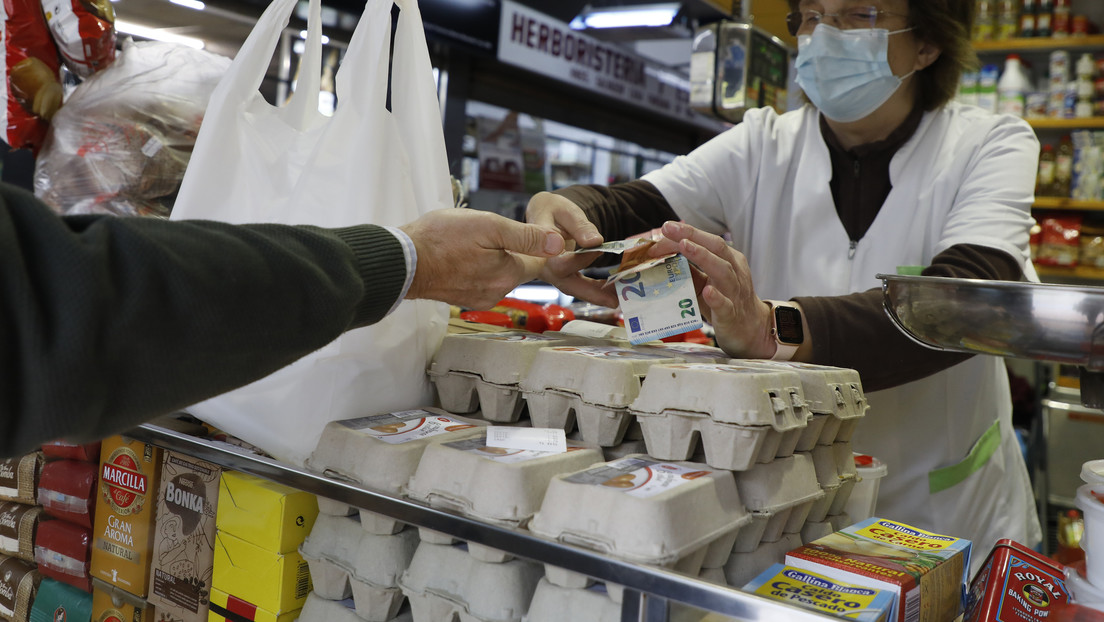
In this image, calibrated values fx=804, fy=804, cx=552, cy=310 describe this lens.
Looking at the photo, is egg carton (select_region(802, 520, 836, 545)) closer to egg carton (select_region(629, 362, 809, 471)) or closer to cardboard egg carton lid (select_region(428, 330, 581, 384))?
egg carton (select_region(629, 362, 809, 471))

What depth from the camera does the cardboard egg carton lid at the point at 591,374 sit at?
1194 mm

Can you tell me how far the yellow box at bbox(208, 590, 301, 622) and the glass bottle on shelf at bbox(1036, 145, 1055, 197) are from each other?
4.09 m

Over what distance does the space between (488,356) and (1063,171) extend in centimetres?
379

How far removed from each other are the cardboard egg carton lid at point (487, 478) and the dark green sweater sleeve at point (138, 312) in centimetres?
25

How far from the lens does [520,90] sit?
633cm

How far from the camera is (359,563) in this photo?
115cm

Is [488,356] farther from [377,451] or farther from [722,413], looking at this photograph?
[722,413]

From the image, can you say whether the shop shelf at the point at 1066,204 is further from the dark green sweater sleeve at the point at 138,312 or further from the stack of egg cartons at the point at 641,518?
the dark green sweater sleeve at the point at 138,312

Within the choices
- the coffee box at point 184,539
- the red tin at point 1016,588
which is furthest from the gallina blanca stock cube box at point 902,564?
the coffee box at point 184,539

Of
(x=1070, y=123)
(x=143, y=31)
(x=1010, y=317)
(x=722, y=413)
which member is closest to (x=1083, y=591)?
(x=1010, y=317)

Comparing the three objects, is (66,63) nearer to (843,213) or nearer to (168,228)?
(168,228)

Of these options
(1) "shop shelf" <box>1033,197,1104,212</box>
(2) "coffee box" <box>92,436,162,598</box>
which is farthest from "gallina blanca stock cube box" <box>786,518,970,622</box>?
(1) "shop shelf" <box>1033,197,1104,212</box>

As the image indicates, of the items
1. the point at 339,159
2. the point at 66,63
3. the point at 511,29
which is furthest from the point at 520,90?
the point at 339,159

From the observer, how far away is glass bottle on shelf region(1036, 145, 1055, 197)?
3.99 m
